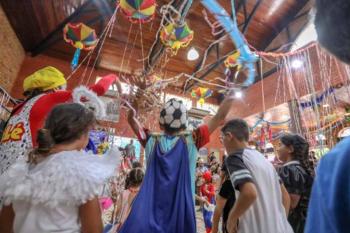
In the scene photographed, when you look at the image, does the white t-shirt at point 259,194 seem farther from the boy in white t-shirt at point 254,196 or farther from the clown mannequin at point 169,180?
the clown mannequin at point 169,180

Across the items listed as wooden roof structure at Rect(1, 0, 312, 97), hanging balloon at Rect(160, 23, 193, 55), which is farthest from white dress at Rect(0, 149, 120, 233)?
wooden roof structure at Rect(1, 0, 312, 97)

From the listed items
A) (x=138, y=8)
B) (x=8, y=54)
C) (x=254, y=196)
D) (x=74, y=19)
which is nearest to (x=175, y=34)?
(x=138, y=8)

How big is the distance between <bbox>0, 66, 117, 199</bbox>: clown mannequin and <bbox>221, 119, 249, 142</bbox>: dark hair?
2.57ft

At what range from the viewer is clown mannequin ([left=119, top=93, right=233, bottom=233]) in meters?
0.88

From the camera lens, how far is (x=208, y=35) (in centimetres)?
721

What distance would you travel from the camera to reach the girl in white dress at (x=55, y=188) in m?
0.70

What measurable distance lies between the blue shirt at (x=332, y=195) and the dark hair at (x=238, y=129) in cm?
87

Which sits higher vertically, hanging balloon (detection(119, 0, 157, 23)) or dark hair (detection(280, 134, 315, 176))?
hanging balloon (detection(119, 0, 157, 23))

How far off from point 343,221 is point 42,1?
6.37 meters

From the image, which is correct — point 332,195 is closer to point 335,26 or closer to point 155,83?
point 335,26

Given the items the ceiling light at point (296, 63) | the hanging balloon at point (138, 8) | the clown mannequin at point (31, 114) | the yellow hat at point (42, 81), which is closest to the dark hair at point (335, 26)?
the clown mannequin at point (31, 114)

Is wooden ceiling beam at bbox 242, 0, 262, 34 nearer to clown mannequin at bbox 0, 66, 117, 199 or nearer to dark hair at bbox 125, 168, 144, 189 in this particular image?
dark hair at bbox 125, 168, 144, 189

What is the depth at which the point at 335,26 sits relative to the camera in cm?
33

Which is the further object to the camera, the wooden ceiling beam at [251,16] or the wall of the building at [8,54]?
the wooden ceiling beam at [251,16]
